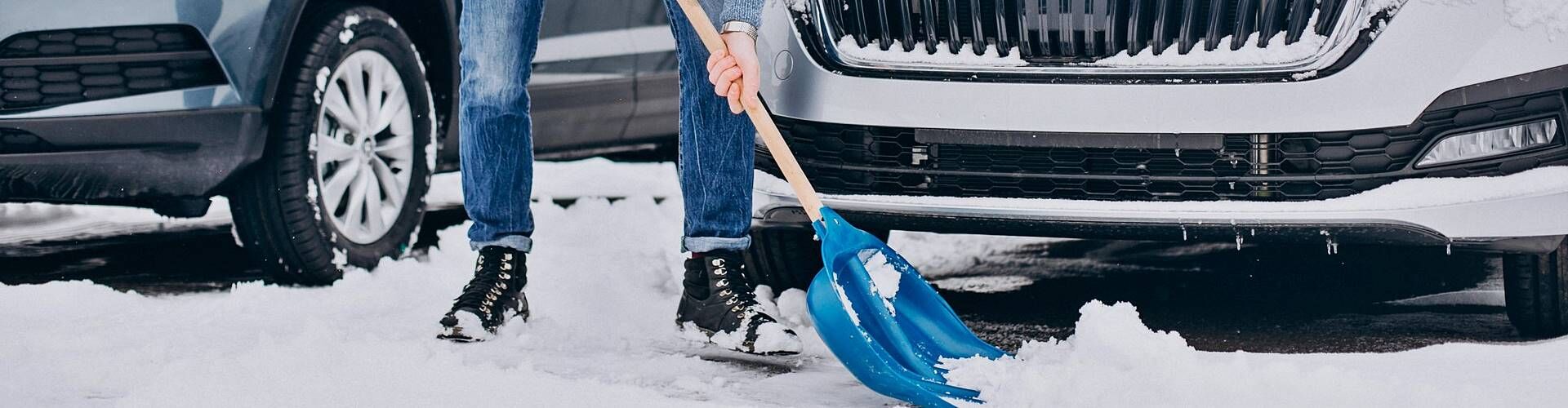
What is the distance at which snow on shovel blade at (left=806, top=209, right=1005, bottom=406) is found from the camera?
9.12 feet

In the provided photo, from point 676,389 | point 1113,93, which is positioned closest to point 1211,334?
point 1113,93

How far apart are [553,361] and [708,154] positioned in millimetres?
581

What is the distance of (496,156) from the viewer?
3.53m

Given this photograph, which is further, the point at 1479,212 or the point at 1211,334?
the point at 1211,334

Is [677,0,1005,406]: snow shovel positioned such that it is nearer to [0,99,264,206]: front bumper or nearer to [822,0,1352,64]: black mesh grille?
[822,0,1352,64]: black mesh grille

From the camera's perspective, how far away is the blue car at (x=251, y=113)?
12.0 ft

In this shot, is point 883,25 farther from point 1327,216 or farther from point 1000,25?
point 1327,216

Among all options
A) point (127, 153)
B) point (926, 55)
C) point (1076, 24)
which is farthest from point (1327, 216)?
point (127, 153)

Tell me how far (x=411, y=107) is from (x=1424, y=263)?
2693 millimetres

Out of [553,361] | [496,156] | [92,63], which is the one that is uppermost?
[92,63]

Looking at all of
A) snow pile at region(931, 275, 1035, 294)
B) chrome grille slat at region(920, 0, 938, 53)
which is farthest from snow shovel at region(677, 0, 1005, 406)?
snow pile at region(931, 275, 1035, 294)

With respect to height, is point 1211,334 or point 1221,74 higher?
point 1221,74

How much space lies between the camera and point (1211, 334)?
139 inches

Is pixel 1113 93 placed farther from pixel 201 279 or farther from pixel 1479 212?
pixel 201 279
